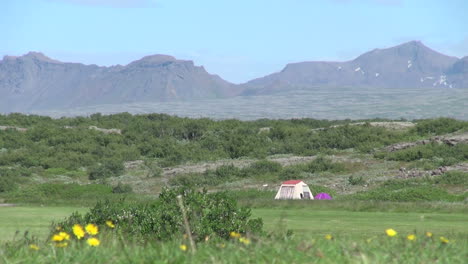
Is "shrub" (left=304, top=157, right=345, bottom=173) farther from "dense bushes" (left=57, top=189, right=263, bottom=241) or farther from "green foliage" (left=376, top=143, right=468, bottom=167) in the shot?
"dense bushes" (left=57, top=189, right=263, bottom=241)

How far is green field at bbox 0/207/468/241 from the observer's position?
17.2m

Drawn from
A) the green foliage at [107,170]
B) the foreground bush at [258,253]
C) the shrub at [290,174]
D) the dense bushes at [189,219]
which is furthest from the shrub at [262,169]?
the foreground bush at [258,253]

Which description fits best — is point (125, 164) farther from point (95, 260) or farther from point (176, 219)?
point (95, 260)

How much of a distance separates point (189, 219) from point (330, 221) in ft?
26.3

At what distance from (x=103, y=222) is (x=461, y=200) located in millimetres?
19410

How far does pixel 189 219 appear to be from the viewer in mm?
13164

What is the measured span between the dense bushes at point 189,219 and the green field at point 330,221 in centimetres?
273

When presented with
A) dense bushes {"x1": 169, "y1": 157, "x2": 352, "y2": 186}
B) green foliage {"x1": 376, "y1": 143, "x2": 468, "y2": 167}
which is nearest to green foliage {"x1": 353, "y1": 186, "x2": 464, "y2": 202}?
dense bushes {"x1": 169, "y1": 157, "x2": 352, "y2": 186}

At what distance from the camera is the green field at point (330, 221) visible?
17.2 meters

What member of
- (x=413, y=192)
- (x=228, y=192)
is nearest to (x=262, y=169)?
(x=413, y=192)

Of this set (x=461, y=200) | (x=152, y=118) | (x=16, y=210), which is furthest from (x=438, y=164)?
(x=152, y=118)

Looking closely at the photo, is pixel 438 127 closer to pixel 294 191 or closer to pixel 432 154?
pixel 432 154

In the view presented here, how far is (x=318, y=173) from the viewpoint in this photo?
44062mm

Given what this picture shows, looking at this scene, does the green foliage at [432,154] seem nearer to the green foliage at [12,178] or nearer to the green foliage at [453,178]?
the green foliage at [453,178]
